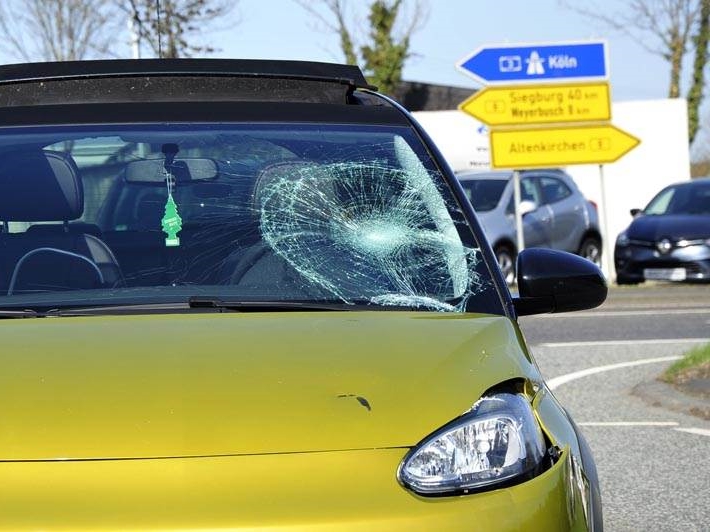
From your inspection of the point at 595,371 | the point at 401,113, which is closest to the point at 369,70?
the point at 595,371

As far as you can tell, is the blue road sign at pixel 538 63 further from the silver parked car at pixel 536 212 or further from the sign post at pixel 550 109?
the silver parked car at pixel 536 212

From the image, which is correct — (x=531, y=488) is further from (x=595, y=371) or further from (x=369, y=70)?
(x=369, y=70)

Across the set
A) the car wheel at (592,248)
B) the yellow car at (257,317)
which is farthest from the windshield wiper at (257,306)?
the car wheel at (592,248)

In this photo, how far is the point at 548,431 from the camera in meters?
2.78

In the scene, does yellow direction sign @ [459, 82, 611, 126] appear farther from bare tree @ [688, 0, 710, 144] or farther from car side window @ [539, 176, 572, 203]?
bare tree @ [688, 0, 710, 144]

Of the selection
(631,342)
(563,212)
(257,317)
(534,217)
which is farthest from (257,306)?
(563,212)

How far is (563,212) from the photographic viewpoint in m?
22.0

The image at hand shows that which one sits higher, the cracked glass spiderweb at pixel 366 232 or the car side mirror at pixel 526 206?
the cracked glass spiderweb at pixel 366 232

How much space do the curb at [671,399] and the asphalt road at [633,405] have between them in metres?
0.05

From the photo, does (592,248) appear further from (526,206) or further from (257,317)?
(257,317)

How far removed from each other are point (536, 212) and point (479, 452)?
19.1 m

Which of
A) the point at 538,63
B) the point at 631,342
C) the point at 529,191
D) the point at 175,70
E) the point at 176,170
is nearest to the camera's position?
the point at 176,170

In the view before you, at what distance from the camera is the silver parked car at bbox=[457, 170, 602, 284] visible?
815 inches

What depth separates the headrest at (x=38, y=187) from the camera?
144 inches
